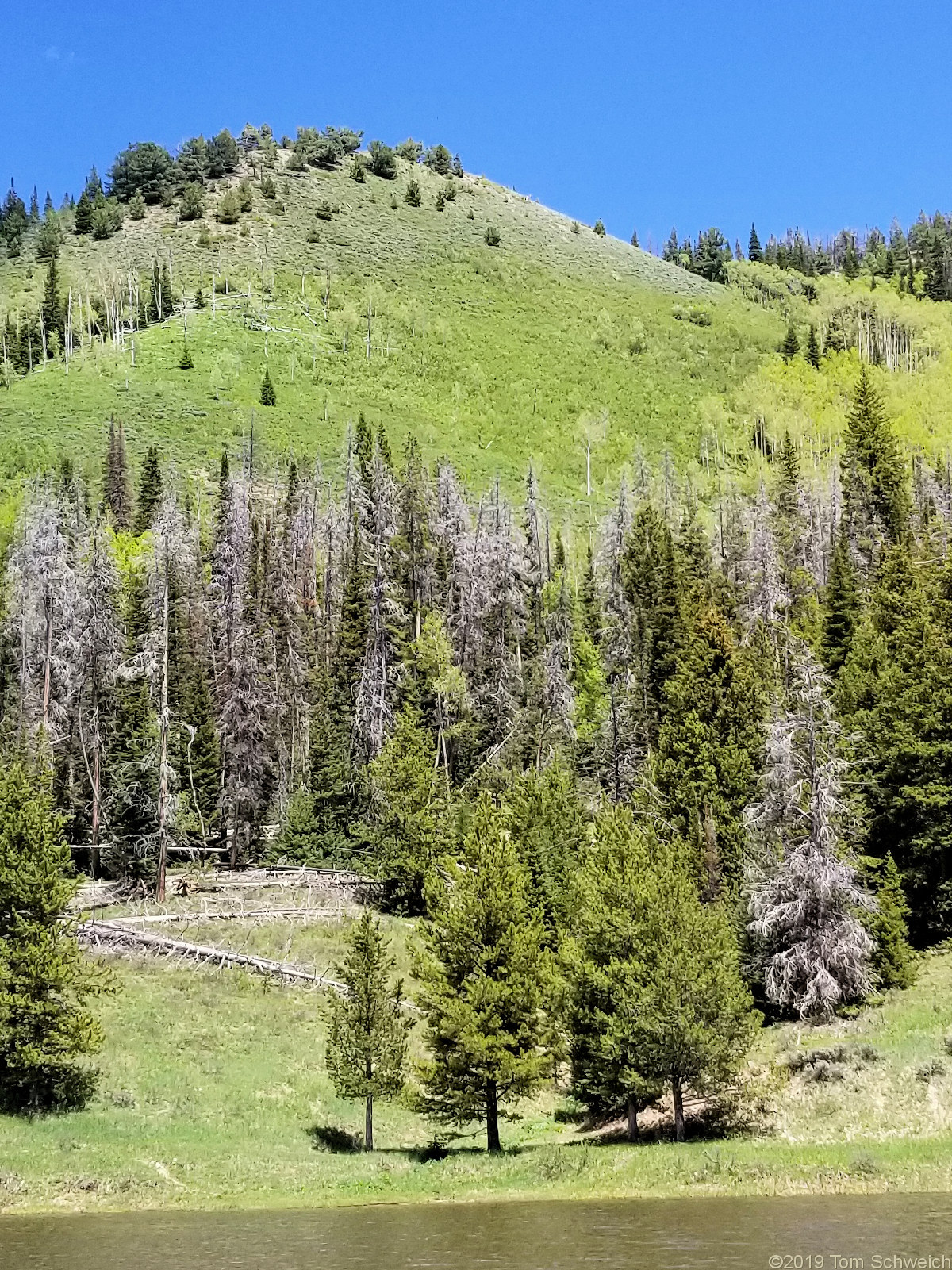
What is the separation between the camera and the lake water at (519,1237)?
19.7m

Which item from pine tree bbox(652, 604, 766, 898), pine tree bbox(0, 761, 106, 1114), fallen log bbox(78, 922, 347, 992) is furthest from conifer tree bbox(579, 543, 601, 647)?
pine tree bbox(0, 761, 106, 1114)

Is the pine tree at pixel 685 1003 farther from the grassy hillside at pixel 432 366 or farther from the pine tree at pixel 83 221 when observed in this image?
the pine tree at pixel 83 221

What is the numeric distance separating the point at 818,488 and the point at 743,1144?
9745cm

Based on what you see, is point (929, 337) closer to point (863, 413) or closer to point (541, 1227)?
point (863, 413)

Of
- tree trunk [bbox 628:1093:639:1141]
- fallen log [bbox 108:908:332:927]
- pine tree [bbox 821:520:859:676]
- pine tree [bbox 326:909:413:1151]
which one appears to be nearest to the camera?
pine tree [bbox 326:909:413:1151]

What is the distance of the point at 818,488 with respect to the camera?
121 m

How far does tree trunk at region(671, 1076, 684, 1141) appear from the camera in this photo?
1356 inches

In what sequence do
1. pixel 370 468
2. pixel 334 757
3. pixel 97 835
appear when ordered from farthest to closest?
pixel 370 468
pixel 334 757
pixel 97 835

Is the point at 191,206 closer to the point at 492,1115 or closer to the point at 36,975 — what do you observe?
the point at 36,975

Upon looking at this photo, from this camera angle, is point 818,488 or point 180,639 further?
point 818,488

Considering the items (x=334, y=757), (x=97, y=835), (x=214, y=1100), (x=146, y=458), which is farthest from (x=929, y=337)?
(x=214, y=1100)

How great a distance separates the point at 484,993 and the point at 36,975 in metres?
13.2

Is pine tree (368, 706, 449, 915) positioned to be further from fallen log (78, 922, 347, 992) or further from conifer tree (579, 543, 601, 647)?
conifer tree (579, 543, 601, 647)

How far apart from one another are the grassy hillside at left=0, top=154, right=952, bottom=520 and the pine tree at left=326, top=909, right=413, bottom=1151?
8680cm
